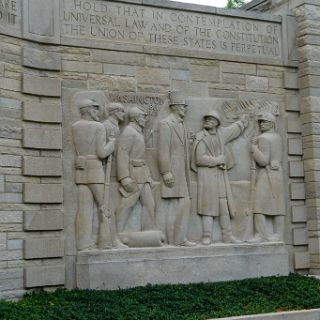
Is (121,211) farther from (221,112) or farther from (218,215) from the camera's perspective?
(221,112)

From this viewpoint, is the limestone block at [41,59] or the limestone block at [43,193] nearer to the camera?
the limestone block at [43,193]

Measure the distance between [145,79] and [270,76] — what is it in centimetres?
258

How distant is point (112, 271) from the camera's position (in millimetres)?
9945

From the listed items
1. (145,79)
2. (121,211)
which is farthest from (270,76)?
(121,211)

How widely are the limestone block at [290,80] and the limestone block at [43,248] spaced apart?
525cm

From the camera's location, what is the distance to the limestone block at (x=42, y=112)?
9750 mm

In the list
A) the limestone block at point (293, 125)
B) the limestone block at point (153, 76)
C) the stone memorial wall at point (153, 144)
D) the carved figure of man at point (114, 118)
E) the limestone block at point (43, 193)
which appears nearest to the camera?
the limestone block at point (43, 193)

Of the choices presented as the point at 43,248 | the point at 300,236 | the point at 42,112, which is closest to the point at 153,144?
the point at 42,112

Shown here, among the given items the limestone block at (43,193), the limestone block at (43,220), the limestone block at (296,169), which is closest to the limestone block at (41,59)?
the limestone block at (43,193)

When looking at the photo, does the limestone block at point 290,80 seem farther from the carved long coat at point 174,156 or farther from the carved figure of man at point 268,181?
the carved long coat at point 174,156

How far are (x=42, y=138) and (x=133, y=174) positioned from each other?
5.25 feet

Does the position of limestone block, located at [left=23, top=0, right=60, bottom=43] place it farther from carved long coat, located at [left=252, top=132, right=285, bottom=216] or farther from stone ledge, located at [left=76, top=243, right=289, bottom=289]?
carved long coat, located at [left=252, top=132, right=285, bottom=216]

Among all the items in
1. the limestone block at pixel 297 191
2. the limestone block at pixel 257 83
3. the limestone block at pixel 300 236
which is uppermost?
the limestone block at pixel 257 83

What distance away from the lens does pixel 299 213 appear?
11789 millimetres
